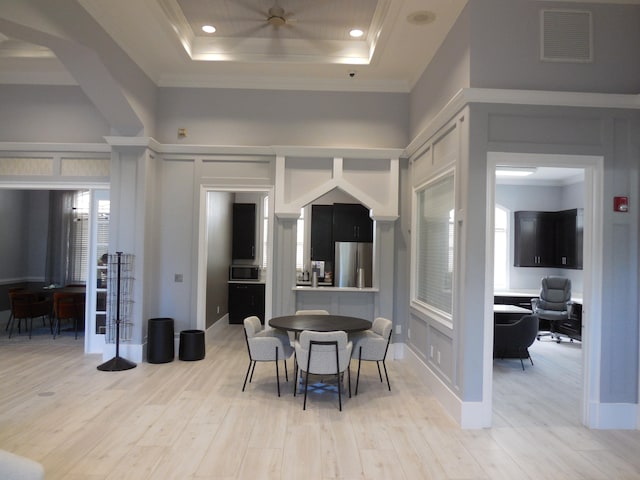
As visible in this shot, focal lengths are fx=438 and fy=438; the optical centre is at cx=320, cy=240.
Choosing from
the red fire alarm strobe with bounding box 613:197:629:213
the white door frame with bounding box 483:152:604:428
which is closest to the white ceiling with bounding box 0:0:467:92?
the white door frame with bounding box 483:152:604:428

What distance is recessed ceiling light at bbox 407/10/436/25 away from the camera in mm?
4324

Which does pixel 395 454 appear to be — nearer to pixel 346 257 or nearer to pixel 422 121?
pixel 422 121

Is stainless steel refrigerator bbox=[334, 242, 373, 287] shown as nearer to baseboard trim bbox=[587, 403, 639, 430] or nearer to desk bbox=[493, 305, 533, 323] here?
desk bbox=[493, 305, 533, 323]

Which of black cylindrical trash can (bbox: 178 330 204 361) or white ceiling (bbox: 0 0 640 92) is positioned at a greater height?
white ceiling (bbox: 0 0 640 92)

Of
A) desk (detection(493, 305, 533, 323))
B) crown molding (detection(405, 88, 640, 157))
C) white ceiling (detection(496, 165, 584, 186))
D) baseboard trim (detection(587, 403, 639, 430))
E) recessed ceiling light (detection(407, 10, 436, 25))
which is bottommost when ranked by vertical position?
baseboard trim (detection(587, 403, 639, 430))

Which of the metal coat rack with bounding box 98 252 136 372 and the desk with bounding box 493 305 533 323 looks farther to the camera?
the desk with bounding box 493 305 533 323

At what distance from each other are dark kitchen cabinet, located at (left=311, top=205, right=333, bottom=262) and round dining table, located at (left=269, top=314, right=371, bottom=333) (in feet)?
11.2

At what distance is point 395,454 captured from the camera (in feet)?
10.8

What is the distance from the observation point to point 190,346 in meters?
5.81

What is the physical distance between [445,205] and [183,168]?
3.72 metres

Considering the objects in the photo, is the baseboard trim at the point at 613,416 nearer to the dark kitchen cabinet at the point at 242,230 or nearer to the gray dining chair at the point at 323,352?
the gray dining chair at the point at 323,352

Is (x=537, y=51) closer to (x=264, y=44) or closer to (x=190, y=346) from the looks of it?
(x=264, y=44)

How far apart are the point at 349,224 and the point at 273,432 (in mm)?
5025

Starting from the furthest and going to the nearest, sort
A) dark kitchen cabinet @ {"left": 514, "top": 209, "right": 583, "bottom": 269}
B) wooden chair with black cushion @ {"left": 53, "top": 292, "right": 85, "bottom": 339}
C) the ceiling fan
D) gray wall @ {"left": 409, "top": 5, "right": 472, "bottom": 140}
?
dark kitchen cabinet @ {"left": 514, "top": 209, "right": 583, "bottom": 269}, wooden chair with black cushion @ {"left": 53, "top": 292, "right": 85, "bottom": 339}, the ceiling fan, gray wall @ {"left": 409, "top": 5, "right": 472, "bottom": 140}
